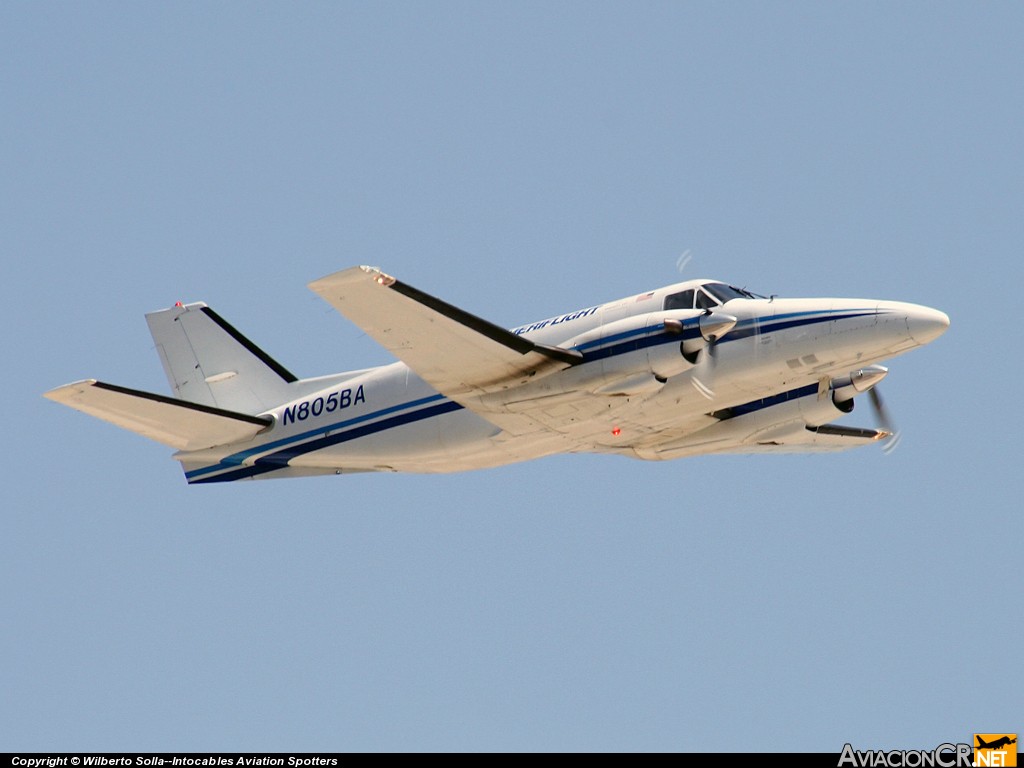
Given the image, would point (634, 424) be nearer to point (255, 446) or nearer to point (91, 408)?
point (255, 446)

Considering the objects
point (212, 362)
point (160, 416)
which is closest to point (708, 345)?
point (160, 416)

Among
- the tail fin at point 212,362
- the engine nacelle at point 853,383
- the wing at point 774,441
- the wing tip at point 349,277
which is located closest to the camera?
the wing tip at point 349,277

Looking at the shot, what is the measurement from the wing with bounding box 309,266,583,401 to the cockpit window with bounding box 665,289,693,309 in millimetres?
1741

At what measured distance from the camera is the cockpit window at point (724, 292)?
79.2 ft

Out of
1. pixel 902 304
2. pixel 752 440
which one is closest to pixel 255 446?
pixel 752 440

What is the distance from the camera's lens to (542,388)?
79.4 feet

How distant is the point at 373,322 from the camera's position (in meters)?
23.1

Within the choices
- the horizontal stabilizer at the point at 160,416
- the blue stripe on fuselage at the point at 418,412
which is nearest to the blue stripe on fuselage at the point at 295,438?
the blue stripe on fuselage at the point at 418,412

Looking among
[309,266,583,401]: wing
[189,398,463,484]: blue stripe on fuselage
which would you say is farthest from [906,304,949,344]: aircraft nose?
[189,398,463,484]: blue stripe on fuselage

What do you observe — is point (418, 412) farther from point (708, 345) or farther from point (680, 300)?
point (708, 345)

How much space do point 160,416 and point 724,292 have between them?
1033 centimetres

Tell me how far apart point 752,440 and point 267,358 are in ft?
31.7

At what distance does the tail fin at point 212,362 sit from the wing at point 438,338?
5262 millimetres

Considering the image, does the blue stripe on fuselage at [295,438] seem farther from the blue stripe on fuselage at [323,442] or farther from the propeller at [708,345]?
the propeller at [708,345]
